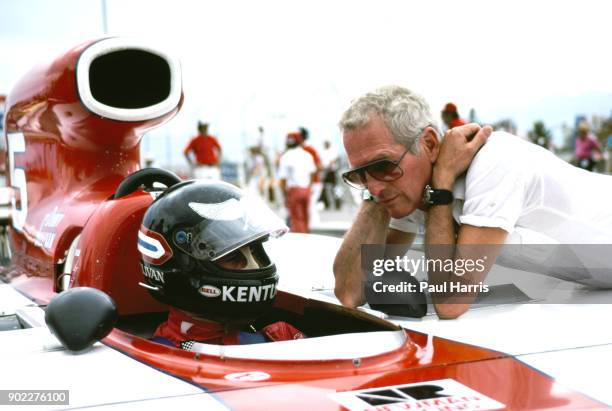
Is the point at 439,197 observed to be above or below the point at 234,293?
→ above

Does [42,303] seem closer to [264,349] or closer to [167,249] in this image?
[167,249]

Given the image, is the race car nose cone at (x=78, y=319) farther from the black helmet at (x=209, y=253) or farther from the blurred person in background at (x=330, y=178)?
the blurred person in background at (x=330, y=178)

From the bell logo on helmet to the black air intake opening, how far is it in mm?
1221

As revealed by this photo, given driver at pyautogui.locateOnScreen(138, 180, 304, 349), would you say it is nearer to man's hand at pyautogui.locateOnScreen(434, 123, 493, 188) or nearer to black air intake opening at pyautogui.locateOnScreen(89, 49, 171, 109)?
man's hand at pyautogui.locateOnScreen(434, 123, 493, 188)

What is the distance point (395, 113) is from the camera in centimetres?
209

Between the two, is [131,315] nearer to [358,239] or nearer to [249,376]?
[358,239]

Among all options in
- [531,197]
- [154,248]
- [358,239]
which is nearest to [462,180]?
[531,197]

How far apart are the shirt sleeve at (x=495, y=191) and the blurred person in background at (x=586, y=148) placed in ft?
32.3

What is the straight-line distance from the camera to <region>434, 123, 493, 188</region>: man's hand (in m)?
2.11

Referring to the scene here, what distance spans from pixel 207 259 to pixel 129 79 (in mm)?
1482

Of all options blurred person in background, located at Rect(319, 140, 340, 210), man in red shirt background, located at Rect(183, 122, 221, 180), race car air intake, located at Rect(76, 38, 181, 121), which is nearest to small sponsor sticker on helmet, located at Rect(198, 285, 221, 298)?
race car air intake, located at Rect(76, 38, 181, 121)

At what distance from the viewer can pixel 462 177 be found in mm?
2178

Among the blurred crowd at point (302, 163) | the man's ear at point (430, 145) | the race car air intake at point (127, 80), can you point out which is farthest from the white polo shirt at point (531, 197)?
the blurred crowd at point (302, 163)

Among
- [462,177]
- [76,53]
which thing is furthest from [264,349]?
[76,53]
